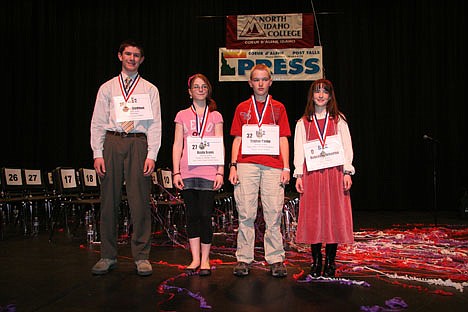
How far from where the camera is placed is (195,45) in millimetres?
9695

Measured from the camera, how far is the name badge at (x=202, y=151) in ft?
9.78

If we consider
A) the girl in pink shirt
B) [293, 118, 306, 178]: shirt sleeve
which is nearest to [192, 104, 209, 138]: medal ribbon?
the girl in pink shirt

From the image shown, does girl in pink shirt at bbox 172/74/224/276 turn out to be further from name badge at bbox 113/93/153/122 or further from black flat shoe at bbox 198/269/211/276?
name badge at bbox 113/93/153/122

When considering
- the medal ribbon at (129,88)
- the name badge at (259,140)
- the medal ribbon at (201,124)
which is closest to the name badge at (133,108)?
the medal ribbon at (129,88)

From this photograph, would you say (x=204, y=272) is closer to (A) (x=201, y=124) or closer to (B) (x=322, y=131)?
(A) (x=201, y=124)

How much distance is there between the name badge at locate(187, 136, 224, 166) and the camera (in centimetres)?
298

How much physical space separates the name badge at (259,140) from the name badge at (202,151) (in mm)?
217

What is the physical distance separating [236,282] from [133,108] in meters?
1.35

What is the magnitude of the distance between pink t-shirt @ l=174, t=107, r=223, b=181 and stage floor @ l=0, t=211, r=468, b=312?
69 centimetres

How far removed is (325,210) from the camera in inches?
112

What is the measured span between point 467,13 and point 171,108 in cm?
654

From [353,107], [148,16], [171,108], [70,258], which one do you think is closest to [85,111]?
[171,108]

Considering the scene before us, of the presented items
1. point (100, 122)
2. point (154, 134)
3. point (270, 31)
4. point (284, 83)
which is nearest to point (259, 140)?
point (154, 134)

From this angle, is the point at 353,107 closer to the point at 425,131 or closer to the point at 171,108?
the point at 425,131
